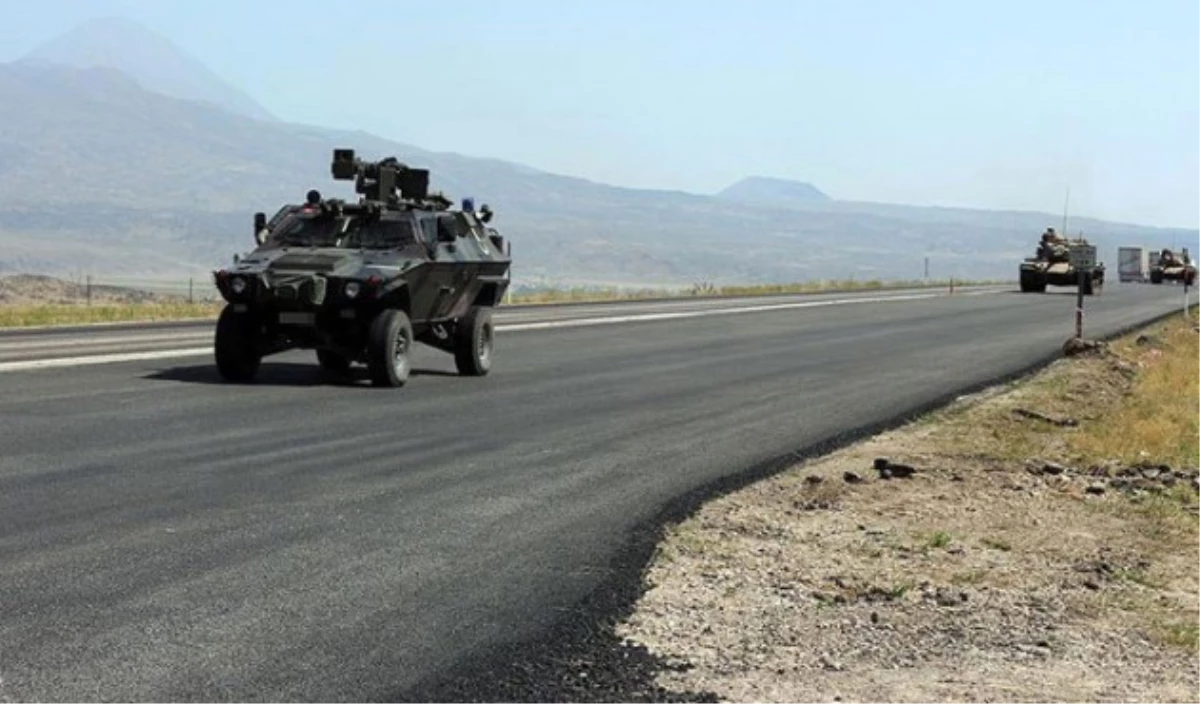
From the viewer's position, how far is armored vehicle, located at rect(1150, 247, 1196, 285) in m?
88.5

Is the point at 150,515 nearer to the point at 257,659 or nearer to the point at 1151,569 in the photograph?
the point at 257,659

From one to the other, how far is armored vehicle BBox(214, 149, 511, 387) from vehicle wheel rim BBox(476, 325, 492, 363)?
0.02 metres

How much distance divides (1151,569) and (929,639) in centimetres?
235

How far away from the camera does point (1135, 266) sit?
10450cm

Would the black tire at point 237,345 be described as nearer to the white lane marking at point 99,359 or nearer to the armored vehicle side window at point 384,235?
the armored vehicle side window at point 384,235

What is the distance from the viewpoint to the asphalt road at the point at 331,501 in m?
6.32

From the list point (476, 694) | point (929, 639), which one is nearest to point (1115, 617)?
point (929, 639)

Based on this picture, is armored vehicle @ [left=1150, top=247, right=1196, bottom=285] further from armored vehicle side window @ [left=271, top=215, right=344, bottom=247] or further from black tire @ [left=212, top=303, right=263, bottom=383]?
black tire @ [left=212, top=303, right=263, bottom=383]

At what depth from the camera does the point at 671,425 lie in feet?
48.9

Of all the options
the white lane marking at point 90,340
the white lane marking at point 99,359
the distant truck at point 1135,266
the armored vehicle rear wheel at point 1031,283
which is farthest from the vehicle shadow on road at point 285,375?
the distant truck at point 1135,266

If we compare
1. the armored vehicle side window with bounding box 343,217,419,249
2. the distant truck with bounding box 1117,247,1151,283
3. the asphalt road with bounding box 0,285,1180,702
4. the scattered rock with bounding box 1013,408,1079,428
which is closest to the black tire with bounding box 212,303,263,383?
the asphalt road with bounding box 0,285,1180,702

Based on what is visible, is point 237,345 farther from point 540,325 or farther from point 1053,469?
point 540,325

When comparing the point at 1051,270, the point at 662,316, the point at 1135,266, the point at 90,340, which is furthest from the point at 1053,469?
the point at 1135,266

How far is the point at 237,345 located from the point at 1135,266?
9592 centimetres
